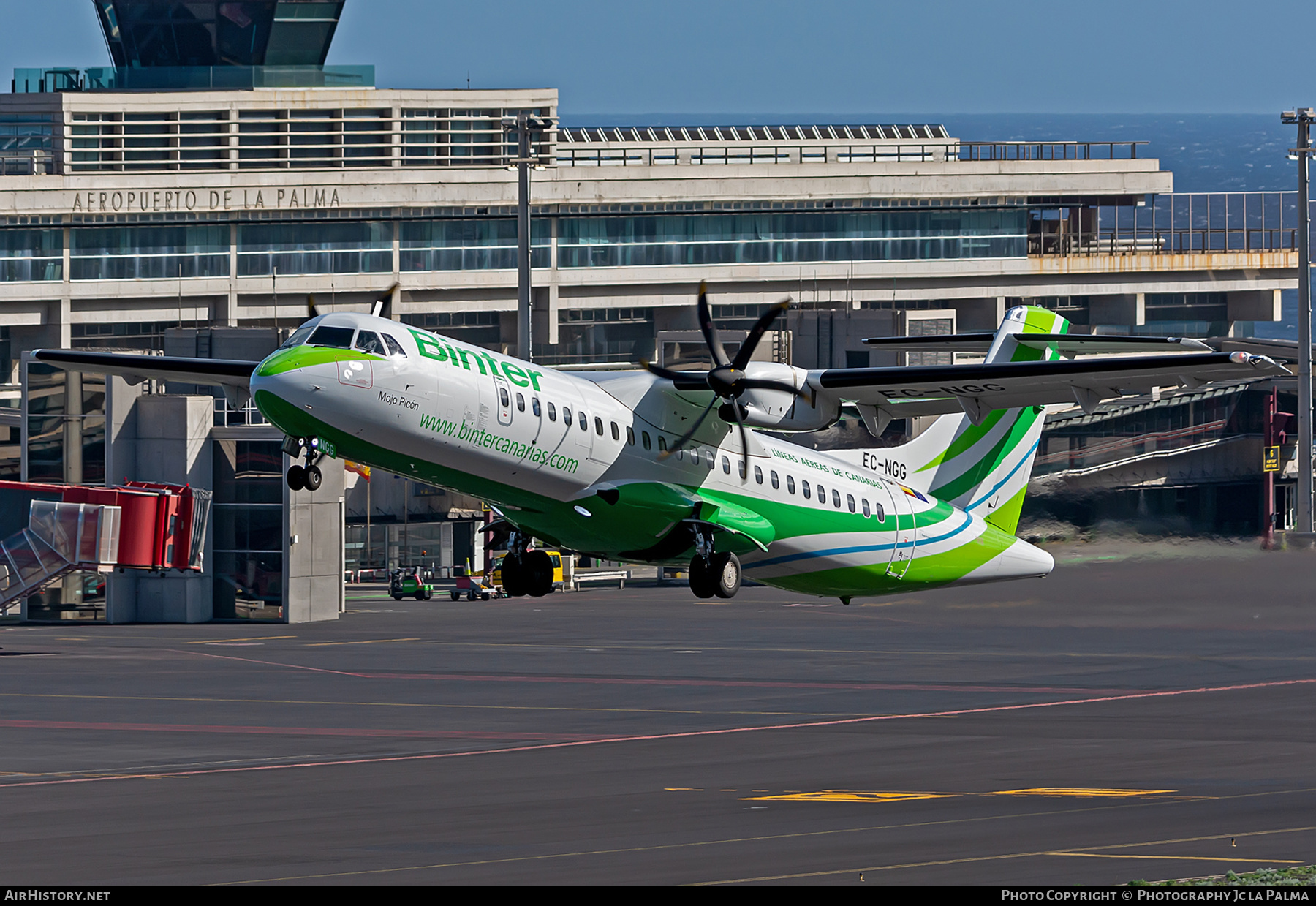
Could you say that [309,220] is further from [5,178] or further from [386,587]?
[386,587]

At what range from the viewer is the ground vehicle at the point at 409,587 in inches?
4250

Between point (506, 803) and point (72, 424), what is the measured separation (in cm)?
6140

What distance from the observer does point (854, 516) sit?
50594 mm

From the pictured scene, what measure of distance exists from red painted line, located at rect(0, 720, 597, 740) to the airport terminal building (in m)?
81.7

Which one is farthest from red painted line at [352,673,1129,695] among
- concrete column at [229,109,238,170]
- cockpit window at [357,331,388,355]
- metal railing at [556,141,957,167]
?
metal railing at [556,141,957,167]

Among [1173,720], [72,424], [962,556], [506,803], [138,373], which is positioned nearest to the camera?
[506,803]

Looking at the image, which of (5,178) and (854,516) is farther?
(5,178)

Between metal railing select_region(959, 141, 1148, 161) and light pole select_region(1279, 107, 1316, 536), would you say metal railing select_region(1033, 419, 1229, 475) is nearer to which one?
light pole select_region(1279, 107, 1316, 536)

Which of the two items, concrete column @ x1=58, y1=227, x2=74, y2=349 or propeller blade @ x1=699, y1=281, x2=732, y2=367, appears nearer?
propeller blade @ x1=699, y1=281, x2=732, y2=367

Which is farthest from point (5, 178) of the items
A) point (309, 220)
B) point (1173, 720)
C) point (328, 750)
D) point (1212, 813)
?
point (1212, 813)

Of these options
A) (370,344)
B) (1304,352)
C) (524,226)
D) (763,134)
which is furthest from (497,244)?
(370,344)

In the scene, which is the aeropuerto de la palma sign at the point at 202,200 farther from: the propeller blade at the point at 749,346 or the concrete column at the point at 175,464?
the propeller blade at the point at 749,346

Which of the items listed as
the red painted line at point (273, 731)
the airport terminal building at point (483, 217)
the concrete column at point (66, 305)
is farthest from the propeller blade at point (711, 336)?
the concrete column at point (66, 305)

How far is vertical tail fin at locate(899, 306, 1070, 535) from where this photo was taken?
55.0 metres
